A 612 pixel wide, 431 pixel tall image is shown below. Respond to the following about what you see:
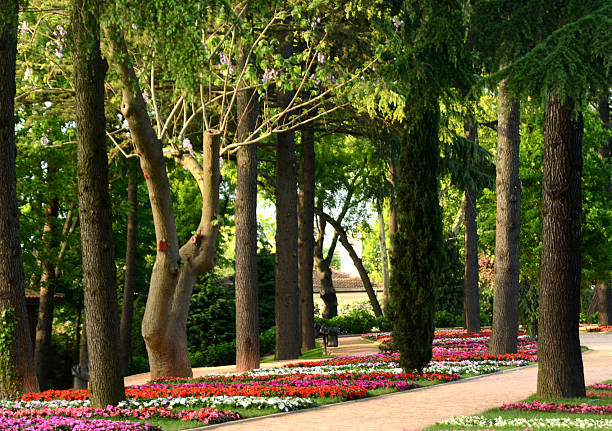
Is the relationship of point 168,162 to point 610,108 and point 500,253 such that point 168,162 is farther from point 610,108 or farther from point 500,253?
point 610,108

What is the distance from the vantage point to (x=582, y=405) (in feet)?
34.3

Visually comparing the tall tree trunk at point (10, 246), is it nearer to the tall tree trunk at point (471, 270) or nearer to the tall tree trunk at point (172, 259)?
the tall tree trunk at point (172, 259)

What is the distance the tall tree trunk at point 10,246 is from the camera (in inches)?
574

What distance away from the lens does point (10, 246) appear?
1465 centimetres

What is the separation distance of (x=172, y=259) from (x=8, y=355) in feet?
13.0

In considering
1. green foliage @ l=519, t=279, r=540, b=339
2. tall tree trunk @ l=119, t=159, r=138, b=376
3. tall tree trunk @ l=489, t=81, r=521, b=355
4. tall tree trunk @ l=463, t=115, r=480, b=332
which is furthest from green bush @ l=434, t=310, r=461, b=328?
tall tree trunk @ l=489, t=81, r=521, b=355

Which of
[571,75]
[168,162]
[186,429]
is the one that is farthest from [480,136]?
[186,429]

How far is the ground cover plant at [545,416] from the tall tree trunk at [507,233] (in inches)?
330

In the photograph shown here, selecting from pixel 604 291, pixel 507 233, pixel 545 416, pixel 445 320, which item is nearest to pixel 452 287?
pixel 445 320

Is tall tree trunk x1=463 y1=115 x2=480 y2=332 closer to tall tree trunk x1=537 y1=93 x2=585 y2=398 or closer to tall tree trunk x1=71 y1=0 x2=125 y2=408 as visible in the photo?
tall tree trunk x1=537 y1=93 x2=585 y2=398

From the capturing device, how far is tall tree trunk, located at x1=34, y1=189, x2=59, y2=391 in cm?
2630

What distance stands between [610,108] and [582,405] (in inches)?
1348

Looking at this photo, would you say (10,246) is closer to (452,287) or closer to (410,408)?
(410,408)

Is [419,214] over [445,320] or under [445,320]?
over
